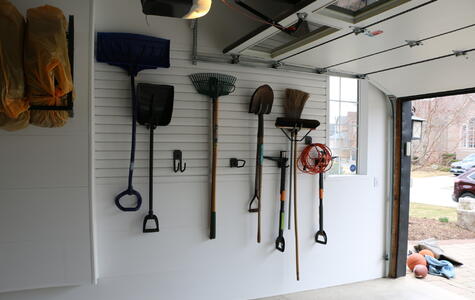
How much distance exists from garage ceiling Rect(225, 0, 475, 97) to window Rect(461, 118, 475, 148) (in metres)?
5.71

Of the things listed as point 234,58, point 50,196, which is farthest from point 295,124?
point 50,196

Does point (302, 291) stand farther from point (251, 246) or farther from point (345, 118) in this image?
point (345, 118)

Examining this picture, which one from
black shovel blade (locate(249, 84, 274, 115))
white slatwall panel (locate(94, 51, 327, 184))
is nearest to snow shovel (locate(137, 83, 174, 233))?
white slatwall panel (locate(94, 51, 327, 184))

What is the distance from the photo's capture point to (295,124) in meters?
3.04

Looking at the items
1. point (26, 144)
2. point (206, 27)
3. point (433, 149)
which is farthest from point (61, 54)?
point (433, 149)

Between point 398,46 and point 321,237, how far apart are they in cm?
198

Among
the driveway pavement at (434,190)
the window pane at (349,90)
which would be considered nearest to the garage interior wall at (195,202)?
the window pane at (349,90)

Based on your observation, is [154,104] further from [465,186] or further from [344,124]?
[465,186]

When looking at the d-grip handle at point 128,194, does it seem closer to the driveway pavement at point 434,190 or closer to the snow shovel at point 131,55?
the snow shovel at point 131,55

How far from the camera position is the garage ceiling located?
1864mm

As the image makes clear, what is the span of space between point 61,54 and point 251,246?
89.1 inches

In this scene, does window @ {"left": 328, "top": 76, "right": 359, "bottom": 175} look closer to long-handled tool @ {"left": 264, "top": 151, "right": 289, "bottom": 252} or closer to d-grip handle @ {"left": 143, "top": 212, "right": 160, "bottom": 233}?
long-handled tool @ {"left": 264, "top": 151, "right": 289, "bottom": 252}

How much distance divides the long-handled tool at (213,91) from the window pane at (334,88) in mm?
1412

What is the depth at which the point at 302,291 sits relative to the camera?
128 inches
